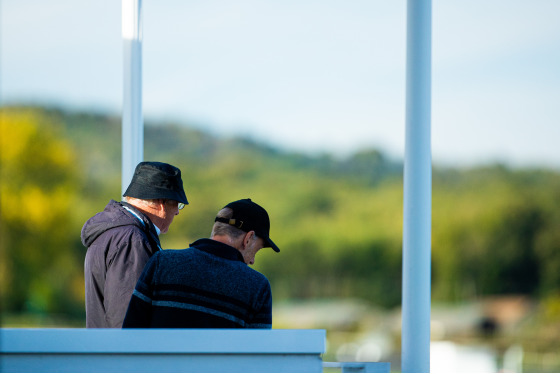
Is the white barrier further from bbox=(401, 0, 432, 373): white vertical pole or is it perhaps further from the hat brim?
the hat brim

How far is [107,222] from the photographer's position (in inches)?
95.7

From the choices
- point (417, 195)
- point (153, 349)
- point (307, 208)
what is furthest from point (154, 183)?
point (307, 208)

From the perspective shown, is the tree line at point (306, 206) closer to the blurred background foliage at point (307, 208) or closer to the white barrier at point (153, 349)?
the blurred background foliage at point (307, 208)

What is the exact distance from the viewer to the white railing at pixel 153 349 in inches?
59.5

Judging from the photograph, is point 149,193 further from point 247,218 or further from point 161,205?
point 247,218

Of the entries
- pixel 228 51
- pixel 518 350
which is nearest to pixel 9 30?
pixel 228 51

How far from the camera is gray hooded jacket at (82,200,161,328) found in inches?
91.7

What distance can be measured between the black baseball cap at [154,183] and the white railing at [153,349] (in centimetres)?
101

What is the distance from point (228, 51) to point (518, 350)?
9589mm

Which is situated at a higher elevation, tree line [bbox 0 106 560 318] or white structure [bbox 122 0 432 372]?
tree line [bbox 0 106 560 318]

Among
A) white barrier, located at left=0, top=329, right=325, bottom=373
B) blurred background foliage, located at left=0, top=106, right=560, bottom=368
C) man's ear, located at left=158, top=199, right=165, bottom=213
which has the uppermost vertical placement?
blurred background foliage, located at left=0, top=106, right=560, bottom=368

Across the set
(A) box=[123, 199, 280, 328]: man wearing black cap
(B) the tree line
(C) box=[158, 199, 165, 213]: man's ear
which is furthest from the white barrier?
(B) the tree line

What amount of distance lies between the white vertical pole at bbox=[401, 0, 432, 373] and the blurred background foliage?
13.1 meters

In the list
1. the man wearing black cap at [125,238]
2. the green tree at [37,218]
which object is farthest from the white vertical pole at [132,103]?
the green tree at [37,218]
